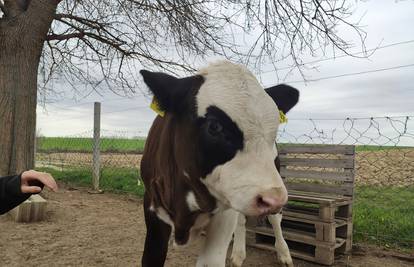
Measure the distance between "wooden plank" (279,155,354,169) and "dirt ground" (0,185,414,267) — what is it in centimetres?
98

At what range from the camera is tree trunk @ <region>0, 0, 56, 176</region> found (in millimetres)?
6445

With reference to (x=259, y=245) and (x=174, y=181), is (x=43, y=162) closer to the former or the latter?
(x=259, y=245)

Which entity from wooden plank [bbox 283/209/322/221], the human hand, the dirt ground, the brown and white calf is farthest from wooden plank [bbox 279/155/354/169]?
the human hand

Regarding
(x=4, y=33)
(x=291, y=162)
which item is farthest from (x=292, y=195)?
(x=4, y=33)

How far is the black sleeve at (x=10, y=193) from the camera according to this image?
1853 millimetres

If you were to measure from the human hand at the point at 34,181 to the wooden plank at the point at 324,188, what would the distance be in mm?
3645

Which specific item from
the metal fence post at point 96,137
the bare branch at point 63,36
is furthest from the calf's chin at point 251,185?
the metal fence post at point 96,137

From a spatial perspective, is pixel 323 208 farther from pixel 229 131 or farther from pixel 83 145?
pixel 83 145

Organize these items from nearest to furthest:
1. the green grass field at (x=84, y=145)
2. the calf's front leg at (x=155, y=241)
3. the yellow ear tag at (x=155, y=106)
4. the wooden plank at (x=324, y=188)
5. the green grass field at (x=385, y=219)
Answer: the yellow ear tag at (x=155, y=106), the calf's front leg at (x=155, y=241), the wooden plank at (x=324, y=188), the green grass field at (x=385, y=219), the green grass field at (x=84, y=145)

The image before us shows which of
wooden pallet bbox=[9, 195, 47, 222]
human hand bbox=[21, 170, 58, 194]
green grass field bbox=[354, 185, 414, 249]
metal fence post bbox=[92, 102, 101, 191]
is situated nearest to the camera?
human hand bbox=[21, 170, 58, 194]

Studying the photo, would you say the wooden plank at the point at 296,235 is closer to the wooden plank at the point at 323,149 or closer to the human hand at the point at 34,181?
the wooden plank at the point at 323,149

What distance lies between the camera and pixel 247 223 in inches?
195

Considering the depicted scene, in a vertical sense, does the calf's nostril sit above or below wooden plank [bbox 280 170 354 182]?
above

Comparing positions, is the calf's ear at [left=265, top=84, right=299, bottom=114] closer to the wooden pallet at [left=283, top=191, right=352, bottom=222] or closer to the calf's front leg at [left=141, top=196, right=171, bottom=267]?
the calf's front leg at [left=141, top=196, right=171, bottom=267]
